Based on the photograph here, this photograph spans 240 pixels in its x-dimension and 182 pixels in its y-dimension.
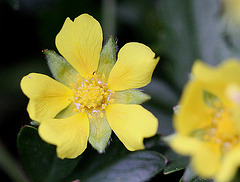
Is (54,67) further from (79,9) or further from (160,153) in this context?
(79,9)

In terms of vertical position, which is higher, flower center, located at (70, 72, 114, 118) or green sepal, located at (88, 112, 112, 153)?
flower center, located at (70, 72, 114, 118)

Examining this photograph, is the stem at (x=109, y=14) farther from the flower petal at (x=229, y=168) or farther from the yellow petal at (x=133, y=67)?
the flower petal at (x=229, y=168)

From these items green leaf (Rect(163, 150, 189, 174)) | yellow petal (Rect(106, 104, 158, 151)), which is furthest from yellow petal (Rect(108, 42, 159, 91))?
green leaf (Rect(163, 150, 189, 174))

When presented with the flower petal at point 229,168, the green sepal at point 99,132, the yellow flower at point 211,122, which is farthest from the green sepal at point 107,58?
the flower petal at point 229,168

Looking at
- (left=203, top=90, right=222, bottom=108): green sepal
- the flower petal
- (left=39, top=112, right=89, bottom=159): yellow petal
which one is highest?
(left=203, top=90, right=222, bottom=108): green sepal

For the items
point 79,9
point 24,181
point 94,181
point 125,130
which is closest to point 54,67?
point 125,130

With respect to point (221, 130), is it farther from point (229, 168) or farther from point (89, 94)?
point (89, 94)

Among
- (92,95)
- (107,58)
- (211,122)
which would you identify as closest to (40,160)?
(92,95)

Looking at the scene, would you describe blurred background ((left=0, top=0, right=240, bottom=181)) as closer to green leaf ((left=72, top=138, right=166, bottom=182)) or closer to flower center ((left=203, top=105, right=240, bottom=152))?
green leaf ((left=72, top=138, right=166, bottom=182))
